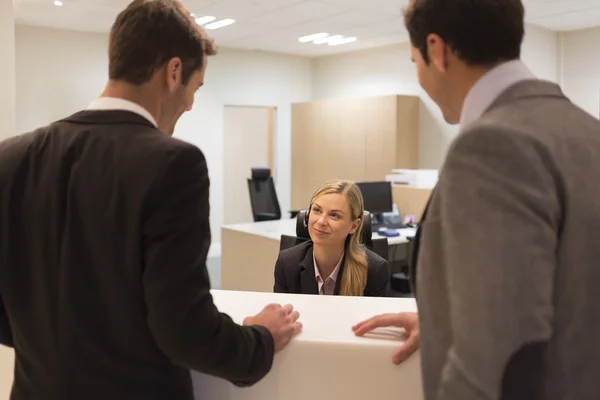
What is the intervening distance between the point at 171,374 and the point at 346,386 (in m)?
0.33

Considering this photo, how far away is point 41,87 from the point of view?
6.43m

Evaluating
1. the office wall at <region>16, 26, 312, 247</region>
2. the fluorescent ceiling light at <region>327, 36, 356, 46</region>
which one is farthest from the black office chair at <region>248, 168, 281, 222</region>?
the fluorescent ceiling light at <region>327, 36, 356, 46</region>

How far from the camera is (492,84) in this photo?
0.87 metres

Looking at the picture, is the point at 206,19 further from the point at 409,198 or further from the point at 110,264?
the point at 110,264

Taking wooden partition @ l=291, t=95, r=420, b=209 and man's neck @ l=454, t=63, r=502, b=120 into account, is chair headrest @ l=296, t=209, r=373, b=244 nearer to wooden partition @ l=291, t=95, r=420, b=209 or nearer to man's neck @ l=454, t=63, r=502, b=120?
man's neck @ l=454, t=63, r=502, b=120

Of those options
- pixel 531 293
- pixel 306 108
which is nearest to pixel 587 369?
pixel 531 293

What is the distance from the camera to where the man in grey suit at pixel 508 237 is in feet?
2.47

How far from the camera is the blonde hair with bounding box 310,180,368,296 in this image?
2260mm

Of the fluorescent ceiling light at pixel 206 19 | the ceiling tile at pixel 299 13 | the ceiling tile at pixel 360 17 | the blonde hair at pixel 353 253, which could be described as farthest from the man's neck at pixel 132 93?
the fluorescent ceiling light at pixel 206 19

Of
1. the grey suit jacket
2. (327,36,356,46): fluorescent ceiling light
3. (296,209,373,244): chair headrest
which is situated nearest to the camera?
the grey suit jacket

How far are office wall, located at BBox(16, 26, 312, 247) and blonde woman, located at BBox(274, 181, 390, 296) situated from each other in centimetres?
492

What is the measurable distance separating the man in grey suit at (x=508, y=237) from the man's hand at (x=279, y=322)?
29 cm

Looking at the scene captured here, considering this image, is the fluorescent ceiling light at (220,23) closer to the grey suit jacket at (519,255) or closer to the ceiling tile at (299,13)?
the ceiling tile at (299,13)

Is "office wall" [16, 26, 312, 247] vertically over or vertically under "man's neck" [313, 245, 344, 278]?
over
